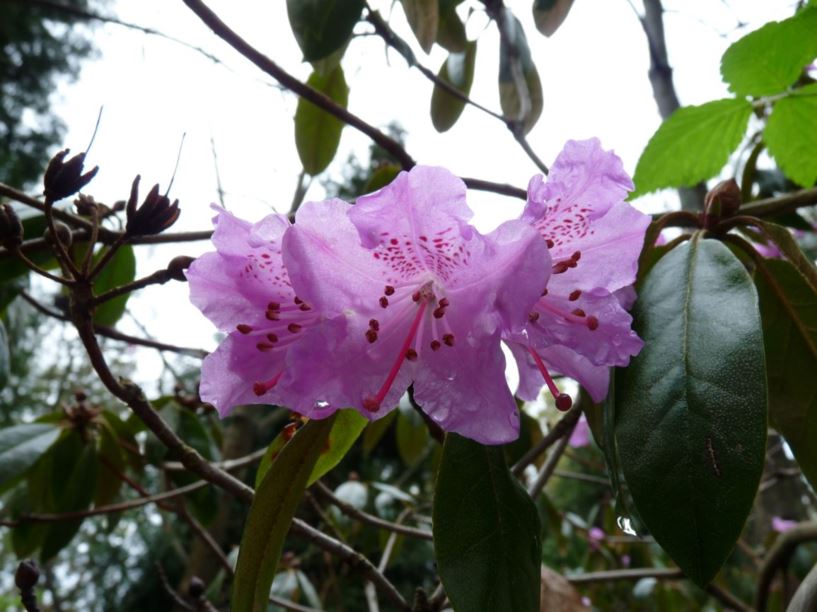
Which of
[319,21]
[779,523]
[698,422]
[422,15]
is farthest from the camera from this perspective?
[779,523]

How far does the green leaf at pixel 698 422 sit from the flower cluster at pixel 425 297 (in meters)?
0.03

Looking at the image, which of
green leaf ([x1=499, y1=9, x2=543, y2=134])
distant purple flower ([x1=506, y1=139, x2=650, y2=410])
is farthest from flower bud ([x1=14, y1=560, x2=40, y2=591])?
green leaf ([x1=499, y1=9, x2=543, y2=134])

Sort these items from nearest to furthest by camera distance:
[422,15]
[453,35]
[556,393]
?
[556,393] < [422,15] < [453,35]

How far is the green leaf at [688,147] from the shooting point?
89 cm

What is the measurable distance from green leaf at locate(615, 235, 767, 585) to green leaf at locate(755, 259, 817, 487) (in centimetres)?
11

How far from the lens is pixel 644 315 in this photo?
0.56 meters

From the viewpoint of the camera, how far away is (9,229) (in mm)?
550

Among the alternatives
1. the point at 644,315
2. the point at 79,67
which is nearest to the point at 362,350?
the point at 644,315

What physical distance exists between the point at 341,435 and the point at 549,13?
67 centimetres

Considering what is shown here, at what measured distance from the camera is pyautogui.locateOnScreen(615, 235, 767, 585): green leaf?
0.43m

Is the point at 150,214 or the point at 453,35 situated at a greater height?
the point at 453,35

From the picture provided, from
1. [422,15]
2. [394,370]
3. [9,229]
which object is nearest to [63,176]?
[9,229]

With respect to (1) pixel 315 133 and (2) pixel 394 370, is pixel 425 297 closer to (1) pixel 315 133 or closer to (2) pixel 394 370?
(2) pixel 394 370

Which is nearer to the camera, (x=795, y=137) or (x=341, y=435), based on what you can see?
(x=341, y=435)
